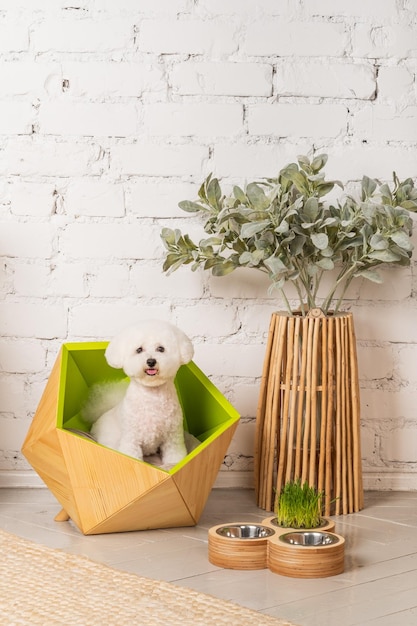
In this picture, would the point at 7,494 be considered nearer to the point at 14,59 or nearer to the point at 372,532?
the point at 372,532

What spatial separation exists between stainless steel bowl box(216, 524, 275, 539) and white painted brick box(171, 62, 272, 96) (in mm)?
1217

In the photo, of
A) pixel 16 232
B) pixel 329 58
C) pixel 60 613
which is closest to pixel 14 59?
pixel 16 232

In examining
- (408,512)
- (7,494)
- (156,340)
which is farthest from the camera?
(7,494)

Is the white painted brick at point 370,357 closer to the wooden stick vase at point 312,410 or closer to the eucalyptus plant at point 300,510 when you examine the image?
the wooden stick vase at point 312,410

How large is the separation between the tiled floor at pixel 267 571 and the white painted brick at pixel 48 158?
904 mm

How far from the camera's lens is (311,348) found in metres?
2.33

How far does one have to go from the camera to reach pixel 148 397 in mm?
2287

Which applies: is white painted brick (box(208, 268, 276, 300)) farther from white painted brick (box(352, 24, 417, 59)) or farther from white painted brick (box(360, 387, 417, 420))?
white painted brick (box(352, 24, 417, 59))

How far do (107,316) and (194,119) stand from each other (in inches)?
23.8

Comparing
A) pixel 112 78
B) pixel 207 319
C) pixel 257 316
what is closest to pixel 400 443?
pixel 257 316

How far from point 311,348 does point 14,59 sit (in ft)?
3.81

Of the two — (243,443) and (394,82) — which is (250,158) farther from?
(243,443)

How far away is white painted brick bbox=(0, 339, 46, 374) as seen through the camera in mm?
2648

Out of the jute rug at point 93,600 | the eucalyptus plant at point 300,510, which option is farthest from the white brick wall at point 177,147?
the jute rug at point 93,600
